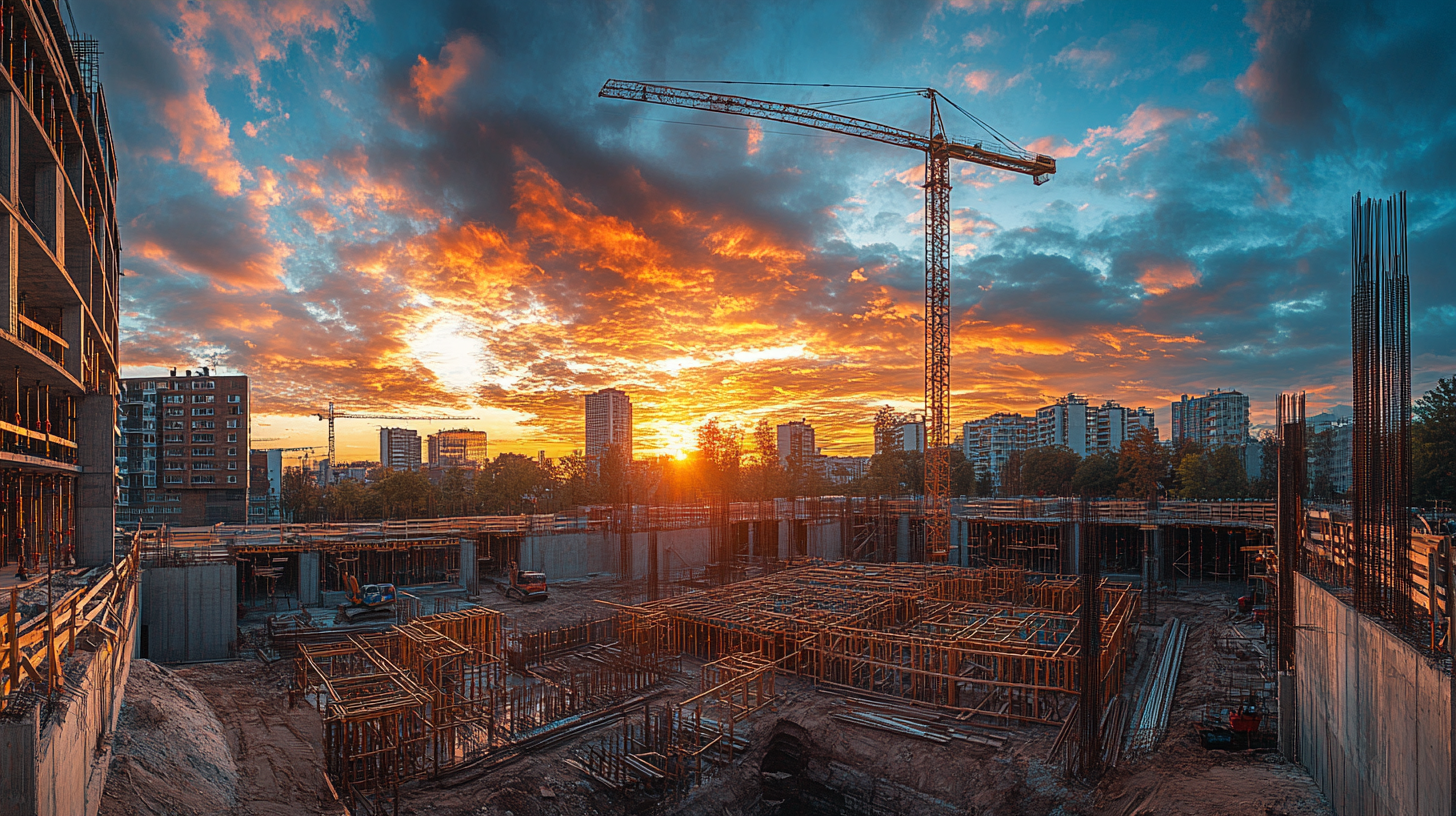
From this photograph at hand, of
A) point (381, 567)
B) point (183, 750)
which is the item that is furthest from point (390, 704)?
point (381, 567)

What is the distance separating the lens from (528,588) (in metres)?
26.6

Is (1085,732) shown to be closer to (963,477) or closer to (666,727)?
(666,727)

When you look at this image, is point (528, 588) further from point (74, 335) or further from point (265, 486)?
point (265, 486)

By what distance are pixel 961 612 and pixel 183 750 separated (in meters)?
18.3

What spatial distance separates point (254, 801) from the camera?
9.88m

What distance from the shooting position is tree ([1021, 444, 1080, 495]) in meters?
61.1

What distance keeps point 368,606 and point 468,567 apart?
18.8 feet

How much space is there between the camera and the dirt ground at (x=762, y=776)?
32.0 feet

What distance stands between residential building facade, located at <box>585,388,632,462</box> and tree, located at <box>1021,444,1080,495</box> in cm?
9560

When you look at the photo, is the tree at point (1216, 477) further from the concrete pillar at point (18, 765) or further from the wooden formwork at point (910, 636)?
the concrete pillar at point (18, 765)

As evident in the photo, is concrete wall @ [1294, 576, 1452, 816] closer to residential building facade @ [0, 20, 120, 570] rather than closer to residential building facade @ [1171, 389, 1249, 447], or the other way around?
residential building facade @ [0, 20, 120, 570]

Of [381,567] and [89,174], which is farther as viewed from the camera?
[381,567]

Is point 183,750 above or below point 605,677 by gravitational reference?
above

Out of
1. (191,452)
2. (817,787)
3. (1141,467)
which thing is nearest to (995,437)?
(1141,467)
